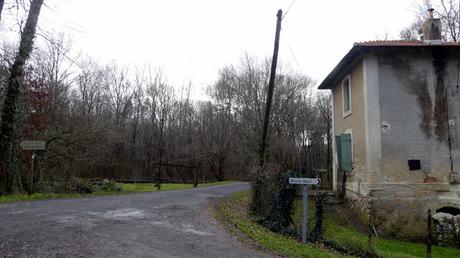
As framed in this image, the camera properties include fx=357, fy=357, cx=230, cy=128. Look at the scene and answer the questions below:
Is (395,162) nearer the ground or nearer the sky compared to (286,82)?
nearer the ground

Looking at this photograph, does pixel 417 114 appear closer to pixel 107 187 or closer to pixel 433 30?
pixel 433 30

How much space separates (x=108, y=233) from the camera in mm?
7027

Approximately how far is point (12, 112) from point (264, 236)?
1012 centimetres

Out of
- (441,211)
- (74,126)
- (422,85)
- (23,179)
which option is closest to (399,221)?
(441,211)

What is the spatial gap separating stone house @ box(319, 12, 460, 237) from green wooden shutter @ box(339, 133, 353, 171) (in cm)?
98

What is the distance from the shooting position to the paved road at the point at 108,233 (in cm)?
583

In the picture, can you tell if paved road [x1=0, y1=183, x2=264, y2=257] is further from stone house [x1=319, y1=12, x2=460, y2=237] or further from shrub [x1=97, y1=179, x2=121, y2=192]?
stone house [x1=319, y1=12, x2=460, y2=237]

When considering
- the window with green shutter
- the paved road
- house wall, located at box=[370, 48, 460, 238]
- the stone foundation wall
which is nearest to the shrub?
the paved road

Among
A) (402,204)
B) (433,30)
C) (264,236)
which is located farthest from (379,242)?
(433,30)

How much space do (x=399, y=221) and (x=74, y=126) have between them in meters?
16.1

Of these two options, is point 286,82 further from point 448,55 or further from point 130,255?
point 130,255

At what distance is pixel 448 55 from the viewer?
13227 millimetres

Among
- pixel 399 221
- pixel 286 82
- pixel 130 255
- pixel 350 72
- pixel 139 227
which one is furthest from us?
pixel 286 82

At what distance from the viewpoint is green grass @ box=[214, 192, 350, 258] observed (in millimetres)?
6843
